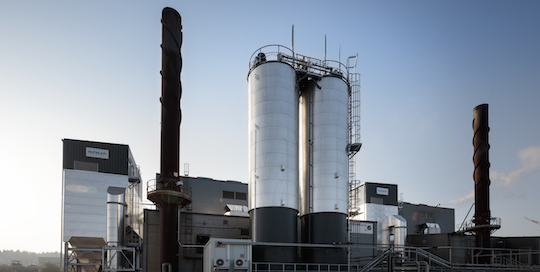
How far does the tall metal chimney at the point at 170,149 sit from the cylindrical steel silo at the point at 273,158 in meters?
5.31

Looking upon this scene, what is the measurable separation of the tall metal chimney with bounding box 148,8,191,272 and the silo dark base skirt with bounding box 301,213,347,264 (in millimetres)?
9231

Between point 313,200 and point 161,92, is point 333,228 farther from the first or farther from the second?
point 161,92

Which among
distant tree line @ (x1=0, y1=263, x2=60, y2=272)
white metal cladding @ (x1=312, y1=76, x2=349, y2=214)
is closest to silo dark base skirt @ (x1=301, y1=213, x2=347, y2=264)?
white metal cladding @ (x1=312, y1=76, x2=349, y2=214)

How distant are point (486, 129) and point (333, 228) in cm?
2338

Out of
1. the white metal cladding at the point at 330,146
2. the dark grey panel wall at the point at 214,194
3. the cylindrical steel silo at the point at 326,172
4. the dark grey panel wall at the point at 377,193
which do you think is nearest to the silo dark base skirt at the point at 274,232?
the cylindrical steel silo at the point at 326,172

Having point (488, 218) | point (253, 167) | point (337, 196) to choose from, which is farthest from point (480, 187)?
point (253, 167)

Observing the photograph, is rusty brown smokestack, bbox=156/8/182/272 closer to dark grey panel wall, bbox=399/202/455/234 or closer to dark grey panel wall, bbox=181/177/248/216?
dark grey panel wall, bbox=181/177/248/216

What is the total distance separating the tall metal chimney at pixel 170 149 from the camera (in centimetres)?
2855

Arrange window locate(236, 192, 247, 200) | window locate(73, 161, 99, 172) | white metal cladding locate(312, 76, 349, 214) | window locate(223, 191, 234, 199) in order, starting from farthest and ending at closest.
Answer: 1. window locate(236, 192, 247, 200)
2. window locate(223, 191, 234, 199)
3. window locate(73, 161, 99, 172)
4. white metal cladding locate(312, 76, 349, 214)

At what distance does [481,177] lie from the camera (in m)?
42.3

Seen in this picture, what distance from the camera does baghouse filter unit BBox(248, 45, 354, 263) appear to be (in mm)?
28484

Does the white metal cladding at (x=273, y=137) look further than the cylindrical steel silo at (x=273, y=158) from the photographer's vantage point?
Yes

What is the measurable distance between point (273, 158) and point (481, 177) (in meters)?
25.1

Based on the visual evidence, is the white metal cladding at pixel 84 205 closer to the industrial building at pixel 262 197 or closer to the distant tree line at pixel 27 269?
the industrial building at pixel 262 197
